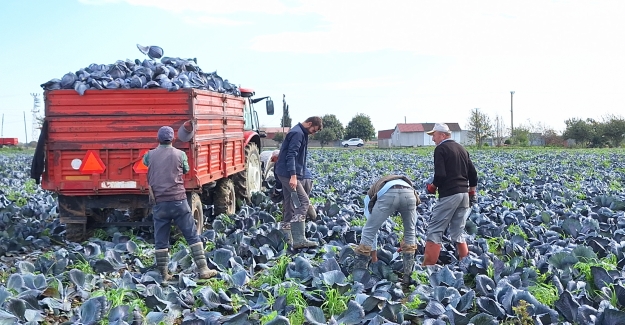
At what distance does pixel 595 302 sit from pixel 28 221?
806 centimetres

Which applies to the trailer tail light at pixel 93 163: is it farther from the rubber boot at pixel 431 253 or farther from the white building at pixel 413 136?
the white building at pixel 413 136

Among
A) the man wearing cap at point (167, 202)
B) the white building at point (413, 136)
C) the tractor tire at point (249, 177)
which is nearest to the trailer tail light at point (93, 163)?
the man wearing cap at point (167, 202)

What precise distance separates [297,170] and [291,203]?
44cm

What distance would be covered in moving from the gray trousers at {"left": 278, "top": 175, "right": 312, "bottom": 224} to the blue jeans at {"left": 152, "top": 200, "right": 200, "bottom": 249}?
1.45 m

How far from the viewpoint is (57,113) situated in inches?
296

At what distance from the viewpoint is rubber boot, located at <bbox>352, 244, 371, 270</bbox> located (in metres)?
5.87

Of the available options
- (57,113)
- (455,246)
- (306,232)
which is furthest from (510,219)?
(57,113)

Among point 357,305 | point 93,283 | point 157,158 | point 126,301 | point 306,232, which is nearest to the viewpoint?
point 357,305

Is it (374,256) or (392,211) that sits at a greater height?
(392,211)

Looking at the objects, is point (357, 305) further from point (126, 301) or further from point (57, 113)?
point (57, 113)

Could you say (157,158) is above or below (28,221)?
above

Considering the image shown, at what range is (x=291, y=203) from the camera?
759 cm

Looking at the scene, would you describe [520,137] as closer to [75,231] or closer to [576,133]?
[576,133]

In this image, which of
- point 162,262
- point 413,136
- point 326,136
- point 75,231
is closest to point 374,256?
point 162,262
